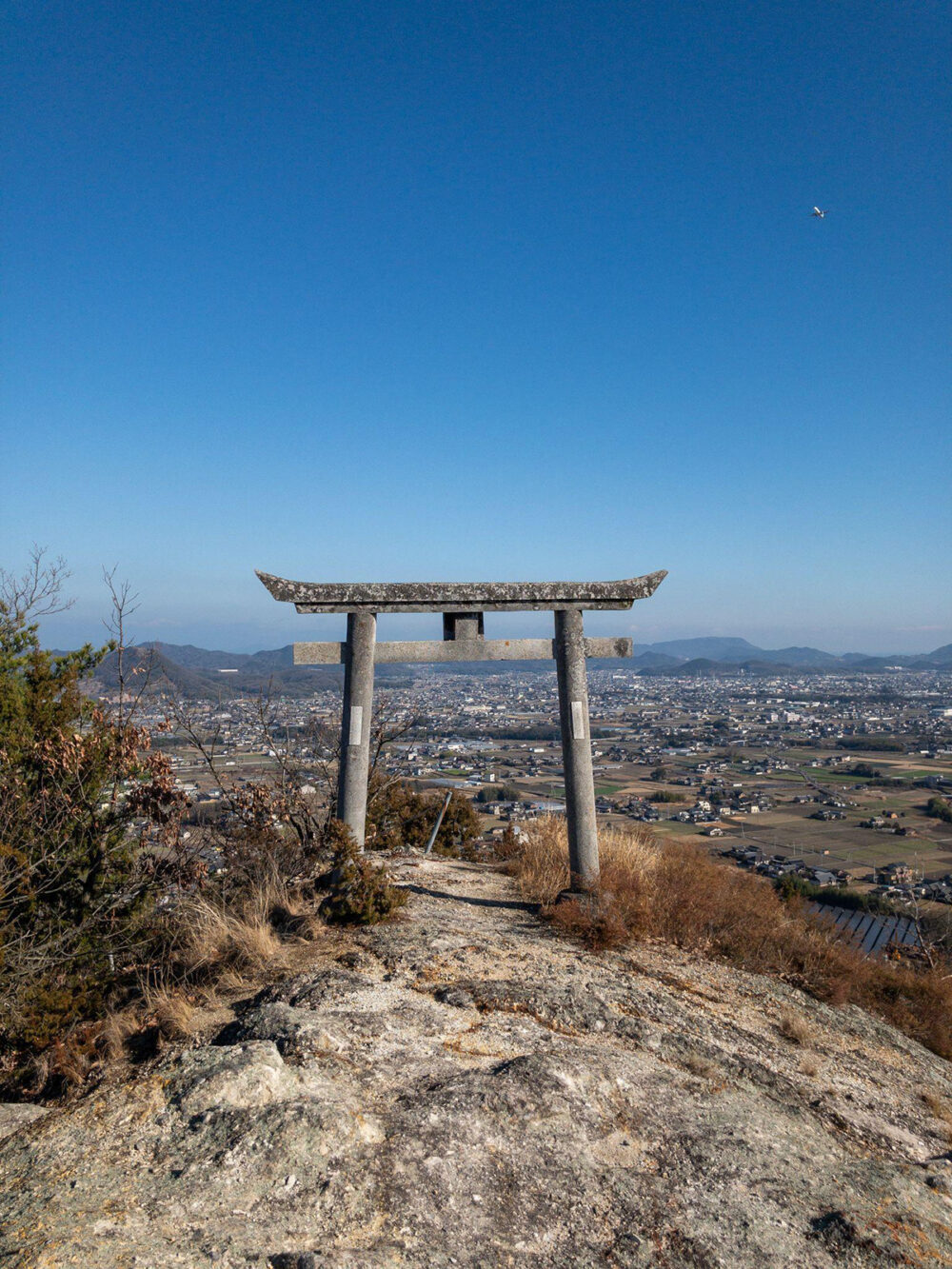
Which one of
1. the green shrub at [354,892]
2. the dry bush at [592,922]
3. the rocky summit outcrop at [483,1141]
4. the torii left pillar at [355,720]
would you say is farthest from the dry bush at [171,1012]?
the dry bush at [592,922]

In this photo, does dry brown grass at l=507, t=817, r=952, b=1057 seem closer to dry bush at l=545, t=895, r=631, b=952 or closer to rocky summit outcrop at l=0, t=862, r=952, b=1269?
dry bush at l=545, t=895, r=631, b=952

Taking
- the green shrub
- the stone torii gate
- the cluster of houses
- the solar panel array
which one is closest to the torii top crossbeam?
the stone torii gate

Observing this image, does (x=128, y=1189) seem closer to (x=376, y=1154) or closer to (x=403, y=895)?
(x=376, y=1154)

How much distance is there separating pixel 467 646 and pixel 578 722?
58.2 inches

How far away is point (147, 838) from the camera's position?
7328 mm

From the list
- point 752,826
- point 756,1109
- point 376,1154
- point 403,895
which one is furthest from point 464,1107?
point 752,826

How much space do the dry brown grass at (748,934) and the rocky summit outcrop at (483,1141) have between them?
115 cm

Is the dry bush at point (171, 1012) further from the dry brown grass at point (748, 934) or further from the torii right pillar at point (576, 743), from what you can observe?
the torii right pillar at point (576, 743)

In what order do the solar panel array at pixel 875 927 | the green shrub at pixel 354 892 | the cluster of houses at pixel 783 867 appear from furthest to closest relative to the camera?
the cluster of houses at pixel 783 867 → the solar panel array at pixel 875 927 → the green shrub at pixel 354 892

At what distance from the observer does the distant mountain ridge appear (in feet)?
32.3

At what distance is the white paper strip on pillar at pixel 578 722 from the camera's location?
7.86 metres

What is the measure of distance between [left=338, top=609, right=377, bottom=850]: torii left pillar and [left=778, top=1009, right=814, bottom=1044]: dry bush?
433cm

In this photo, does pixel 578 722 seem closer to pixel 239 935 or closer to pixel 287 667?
pixel 239 935

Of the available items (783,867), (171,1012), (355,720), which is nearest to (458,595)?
(355,720)
